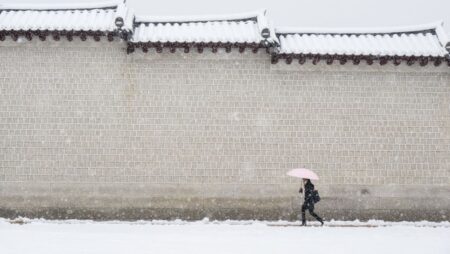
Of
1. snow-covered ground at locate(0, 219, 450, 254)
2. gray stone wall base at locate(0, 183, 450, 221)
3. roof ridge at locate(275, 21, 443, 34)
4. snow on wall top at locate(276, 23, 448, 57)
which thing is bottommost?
snow-covered ground at locate(0, 219, 450, 254)

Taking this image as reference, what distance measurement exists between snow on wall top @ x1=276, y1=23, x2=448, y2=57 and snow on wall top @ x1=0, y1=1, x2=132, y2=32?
14.2ft

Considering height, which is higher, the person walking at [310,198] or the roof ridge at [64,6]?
the roof ridge at [64,6]

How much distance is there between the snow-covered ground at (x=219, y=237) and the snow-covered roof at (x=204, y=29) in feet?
15.1

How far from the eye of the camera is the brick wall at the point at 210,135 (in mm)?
13359

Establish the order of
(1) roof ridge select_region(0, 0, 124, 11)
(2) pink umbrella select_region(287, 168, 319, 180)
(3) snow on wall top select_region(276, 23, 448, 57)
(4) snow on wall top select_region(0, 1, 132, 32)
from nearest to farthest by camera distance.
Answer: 1. (2) pink umbrella select_region(287, 168, 319, 180)
2. (4) snow on wall top select_region(0, 1, 132, 32)
3. (3) snow on wall top select_region(276, 23, 448, 57)
4. (1) roof ridge select_region(0, 0, 124, 11)

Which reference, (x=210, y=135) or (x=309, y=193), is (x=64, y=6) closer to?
(x=210, y=135)

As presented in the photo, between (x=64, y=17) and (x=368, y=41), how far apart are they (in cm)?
805

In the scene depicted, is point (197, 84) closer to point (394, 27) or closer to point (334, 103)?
point (334, 103)

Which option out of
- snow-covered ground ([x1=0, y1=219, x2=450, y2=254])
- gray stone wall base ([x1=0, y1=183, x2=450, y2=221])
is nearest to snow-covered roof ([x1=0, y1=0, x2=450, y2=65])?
gray stone wall base ([x1=0, y1=183, x2=450, y2=221])

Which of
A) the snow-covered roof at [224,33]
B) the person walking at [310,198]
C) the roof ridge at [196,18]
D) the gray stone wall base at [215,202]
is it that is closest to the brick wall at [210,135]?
the gray stone wall base at [215,202]

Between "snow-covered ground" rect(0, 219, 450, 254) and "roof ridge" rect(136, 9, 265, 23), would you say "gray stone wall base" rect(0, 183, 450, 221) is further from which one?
"roof ridge" rect(136, 9, 265, 23)

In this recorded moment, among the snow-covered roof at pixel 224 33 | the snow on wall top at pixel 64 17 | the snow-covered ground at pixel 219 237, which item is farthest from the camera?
the snow-covered roof at pixel 224 33

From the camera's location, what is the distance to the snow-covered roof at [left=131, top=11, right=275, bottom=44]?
13055 mm

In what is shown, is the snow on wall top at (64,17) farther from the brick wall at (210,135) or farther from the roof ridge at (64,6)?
the brick wall at (210,135)
